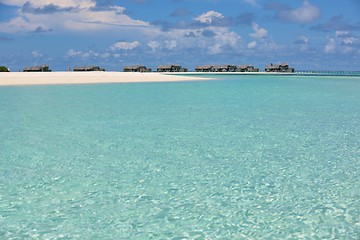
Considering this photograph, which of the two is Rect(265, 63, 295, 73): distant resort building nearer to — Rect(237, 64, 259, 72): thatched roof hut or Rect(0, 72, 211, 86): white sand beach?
Rect(237, 64, 259, 72): thatched roof hut

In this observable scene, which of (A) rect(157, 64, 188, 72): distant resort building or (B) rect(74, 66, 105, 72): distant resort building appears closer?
(B) rect(74, 66, 105, 72): distant resort building

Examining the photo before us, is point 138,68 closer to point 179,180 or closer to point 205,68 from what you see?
point 205,68

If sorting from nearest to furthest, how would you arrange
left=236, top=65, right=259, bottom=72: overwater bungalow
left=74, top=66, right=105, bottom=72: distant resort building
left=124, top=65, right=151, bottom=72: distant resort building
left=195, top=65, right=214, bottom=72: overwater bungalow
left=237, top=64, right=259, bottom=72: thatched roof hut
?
left=74, top=66, right=105, bottom=72: distant resort building
left=124, top=65, right=151, bottom=72: distant resort building
left=195, top=65, right=214, bottom=72: overwater bungalow
left=236, top=65, right=259, bottom=72: overwater bungalow
left=237, top=64, right=259, bottom=72: thatched roof hut

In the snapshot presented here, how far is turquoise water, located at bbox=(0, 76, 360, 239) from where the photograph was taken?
17.6 ft

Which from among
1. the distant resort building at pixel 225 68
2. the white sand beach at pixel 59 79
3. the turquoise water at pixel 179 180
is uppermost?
the distant resort building at pixel 225 68

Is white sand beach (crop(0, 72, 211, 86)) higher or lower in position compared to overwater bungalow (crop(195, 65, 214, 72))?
lower

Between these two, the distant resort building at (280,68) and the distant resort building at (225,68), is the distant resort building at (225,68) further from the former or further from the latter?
the distant resort building at (280,68)

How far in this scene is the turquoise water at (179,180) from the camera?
5371 mm

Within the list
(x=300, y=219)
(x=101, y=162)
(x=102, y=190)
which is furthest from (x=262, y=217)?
(x=101, y=162)

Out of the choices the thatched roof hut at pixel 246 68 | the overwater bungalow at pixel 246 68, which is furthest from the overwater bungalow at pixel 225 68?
the thatched roof hut at pixel 246 68

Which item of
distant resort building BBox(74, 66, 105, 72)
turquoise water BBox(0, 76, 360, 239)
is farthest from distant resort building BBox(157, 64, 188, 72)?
turquoise water BBox(0, 76, 360, 239)

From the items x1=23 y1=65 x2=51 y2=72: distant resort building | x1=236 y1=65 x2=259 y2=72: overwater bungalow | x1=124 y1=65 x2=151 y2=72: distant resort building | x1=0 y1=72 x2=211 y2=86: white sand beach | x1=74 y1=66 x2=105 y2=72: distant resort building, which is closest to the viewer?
x1=0 y1=72 x2=211 y2=86: white sand beach

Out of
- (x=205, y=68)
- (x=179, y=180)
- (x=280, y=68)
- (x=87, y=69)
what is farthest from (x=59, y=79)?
(x=280, y=68)

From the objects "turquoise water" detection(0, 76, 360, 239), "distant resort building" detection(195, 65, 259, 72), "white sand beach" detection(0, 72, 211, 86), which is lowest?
"turquoise water" detection(0, 76, 360, 239)
